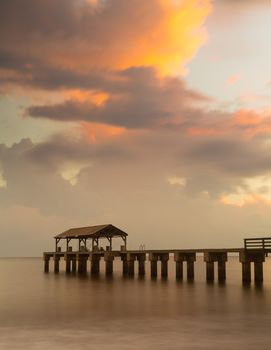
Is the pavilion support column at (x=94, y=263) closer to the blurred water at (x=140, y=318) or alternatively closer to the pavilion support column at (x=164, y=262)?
the pavilion support column at (x=164, y=262)

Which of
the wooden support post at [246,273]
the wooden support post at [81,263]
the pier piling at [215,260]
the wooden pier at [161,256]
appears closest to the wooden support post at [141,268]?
the wooden pier at [161,256]

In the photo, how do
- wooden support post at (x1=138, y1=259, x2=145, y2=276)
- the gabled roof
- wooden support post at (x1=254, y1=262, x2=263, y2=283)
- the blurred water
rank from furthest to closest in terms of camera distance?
the gabled roof < wooden support post at (x1=138, y1=259, x2=145, y2=276) < wooden support post at (x1=254, y1=262, x2=263, y2=283) < the blurred water

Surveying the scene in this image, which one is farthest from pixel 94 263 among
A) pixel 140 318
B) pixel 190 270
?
pixel 140 318

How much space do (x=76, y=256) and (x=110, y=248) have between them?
6115 mm

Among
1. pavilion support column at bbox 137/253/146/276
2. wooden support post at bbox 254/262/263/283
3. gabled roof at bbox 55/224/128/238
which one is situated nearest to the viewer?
wooden support post at bbox 254/262/263/283

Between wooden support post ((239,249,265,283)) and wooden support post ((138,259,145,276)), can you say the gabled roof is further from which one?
wooden support post ((239,249,265,283))

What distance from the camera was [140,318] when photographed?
25.2 metres

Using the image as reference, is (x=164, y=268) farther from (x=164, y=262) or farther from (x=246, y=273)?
(x=246, y=273)

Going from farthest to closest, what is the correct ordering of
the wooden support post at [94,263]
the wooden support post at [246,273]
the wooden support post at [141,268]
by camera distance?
the wooden support post at [94,263], the wooden support post at [141,268], the wooden support post at [246,273]

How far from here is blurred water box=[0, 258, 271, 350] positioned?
Result: 19.4 meters

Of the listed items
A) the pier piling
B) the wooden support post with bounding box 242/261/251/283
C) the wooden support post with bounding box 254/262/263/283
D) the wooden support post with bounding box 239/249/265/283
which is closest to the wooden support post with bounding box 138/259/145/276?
the pier piling

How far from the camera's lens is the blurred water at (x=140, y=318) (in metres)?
19.4

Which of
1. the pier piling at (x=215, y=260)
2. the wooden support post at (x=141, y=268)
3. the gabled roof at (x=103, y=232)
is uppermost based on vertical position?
the gabled roof at (x=103, y=232)

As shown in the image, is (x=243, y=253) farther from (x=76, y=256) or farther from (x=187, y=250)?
(x=76, y=256)
